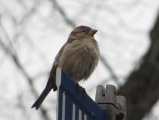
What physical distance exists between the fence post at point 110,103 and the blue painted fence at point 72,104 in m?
0.05

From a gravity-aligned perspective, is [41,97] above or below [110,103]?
above

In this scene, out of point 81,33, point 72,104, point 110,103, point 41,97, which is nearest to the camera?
point 72,104

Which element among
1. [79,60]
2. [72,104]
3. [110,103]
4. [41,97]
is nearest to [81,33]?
[79,60]

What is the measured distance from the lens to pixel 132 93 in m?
8.16

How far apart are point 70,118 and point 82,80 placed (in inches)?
110

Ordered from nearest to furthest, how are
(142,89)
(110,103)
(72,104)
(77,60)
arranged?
(72,104)
(110,103)
(77,60)
(142,89)

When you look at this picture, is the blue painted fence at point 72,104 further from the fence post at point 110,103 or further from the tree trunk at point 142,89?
the tree trunk at point 142,89

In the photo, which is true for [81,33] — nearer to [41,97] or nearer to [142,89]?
[41,97]

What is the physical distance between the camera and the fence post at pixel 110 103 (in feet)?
13.4

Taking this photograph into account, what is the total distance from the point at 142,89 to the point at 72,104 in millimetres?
4552

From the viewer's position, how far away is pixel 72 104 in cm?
377

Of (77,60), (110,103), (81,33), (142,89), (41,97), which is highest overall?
(142,89)

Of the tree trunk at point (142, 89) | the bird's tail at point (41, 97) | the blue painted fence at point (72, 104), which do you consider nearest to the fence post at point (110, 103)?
the blue painted fence at point (72, 104)

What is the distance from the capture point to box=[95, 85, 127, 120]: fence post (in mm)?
4098
